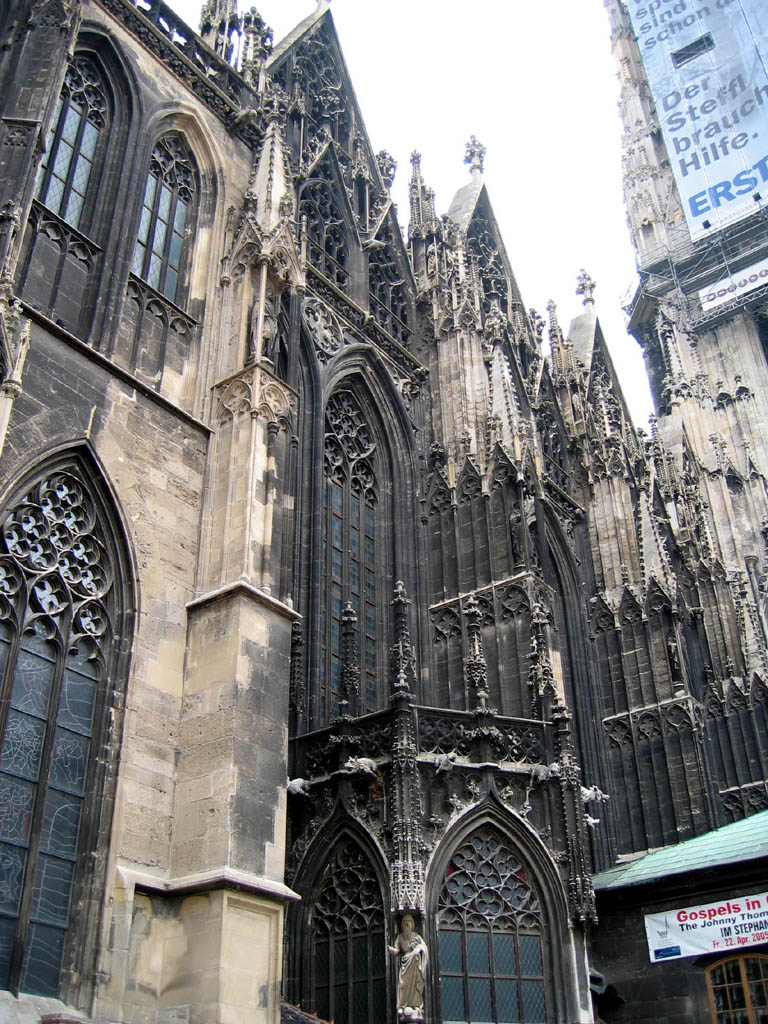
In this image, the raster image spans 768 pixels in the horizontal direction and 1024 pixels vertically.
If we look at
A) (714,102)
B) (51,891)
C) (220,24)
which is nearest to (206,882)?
(51,891)

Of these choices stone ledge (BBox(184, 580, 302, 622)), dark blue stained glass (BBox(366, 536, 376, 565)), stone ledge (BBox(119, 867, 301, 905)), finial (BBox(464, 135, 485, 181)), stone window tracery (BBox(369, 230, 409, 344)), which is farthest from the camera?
finial (BBox(464, 135, 485, 181))

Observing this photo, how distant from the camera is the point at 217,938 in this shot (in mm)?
10734

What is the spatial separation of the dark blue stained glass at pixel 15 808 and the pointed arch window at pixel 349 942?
190 inches

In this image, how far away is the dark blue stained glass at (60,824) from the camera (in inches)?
428

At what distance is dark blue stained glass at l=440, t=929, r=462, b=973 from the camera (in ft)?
45.5

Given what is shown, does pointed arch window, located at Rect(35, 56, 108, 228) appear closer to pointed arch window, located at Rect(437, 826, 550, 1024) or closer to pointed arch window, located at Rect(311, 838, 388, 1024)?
pointed arch window, located at Rect(311, 838, 388, 1024)

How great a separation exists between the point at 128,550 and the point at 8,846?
3.57 m

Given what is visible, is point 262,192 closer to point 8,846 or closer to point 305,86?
point 305,86

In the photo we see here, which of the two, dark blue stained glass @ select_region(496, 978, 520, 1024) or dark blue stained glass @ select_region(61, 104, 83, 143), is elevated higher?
dark blue stained glass @ select_region(61, 104, 83, 143)

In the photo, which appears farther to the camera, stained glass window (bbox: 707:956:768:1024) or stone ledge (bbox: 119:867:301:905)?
stained glass window (bbox: 707:956:768:1024)

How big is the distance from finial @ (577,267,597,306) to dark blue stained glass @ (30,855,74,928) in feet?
89.6

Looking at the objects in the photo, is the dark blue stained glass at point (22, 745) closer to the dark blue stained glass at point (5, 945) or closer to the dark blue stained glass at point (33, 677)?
the dark blue stained glass at point (33, 677)

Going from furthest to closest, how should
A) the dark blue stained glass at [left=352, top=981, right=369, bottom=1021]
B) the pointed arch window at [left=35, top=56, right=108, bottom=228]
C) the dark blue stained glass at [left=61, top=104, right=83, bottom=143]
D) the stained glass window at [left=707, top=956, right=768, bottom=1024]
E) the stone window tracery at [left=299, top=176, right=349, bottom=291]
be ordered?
the stone window tracery at [left=299, top=176, right=349, bottom=291] < the stained glass window at [left=707, top=956, right=768, bottom=1024] < the dark blue stained glass at [left=61, top=104, right=83, bottom=143] < the pointed arch window at [left=35, top=56, right=108, bottom=228] < the dark blue stained glass at [left=352, top=981, right=369, bottom=1021]

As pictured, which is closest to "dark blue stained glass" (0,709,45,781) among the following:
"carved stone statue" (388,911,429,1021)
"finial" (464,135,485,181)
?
"carved stone statue" (388,911,429,1021)
